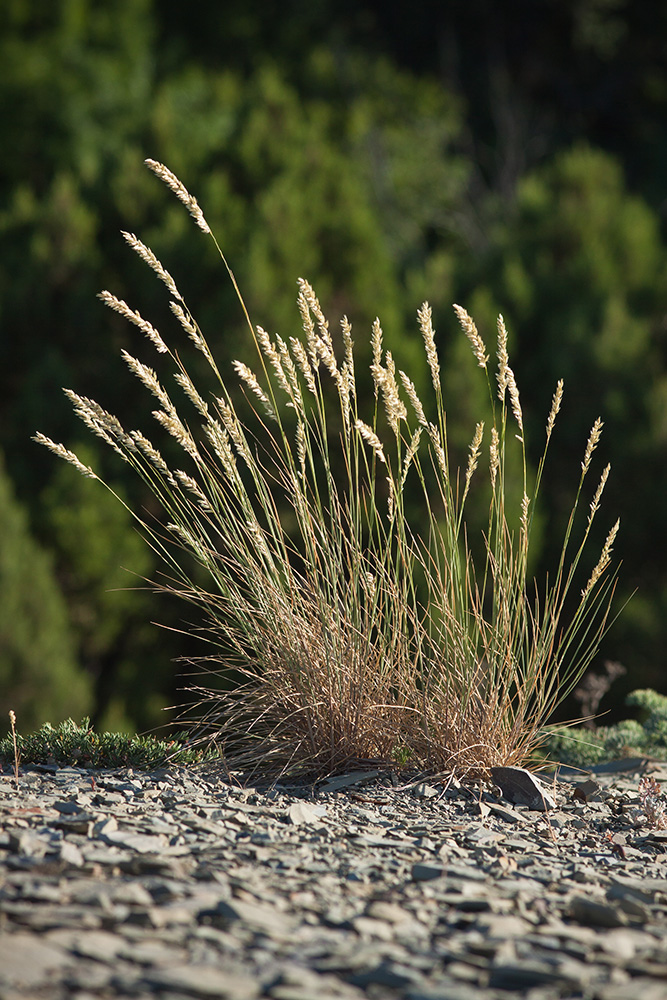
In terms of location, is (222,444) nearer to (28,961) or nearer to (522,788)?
(522,788)

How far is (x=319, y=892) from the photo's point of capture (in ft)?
5.70

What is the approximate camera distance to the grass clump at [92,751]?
8.79 feet

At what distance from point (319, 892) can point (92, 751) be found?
115 cm

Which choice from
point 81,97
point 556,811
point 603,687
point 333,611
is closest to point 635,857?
point 556,811

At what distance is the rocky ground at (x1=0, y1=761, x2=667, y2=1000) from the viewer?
1379 millimetres

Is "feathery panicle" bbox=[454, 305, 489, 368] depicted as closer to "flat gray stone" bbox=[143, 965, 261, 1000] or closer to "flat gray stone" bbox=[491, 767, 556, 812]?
"flat gray stone" bbox=[491, 767, 556, 812]

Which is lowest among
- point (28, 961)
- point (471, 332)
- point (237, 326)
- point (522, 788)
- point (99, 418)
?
point (28, 961)

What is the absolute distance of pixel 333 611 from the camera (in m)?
2.65

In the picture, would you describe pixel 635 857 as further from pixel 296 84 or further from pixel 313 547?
pixel 296 84

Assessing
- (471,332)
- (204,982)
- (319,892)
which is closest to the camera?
(204,982)

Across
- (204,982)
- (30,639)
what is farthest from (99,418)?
(30,639)

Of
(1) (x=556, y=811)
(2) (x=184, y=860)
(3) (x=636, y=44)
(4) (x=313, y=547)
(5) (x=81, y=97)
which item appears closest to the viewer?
(2) (x=184, y=860)

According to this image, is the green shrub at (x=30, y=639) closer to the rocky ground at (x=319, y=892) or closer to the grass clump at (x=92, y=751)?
the grass clump at (x=92, y=751)

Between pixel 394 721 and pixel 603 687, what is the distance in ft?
3.98
